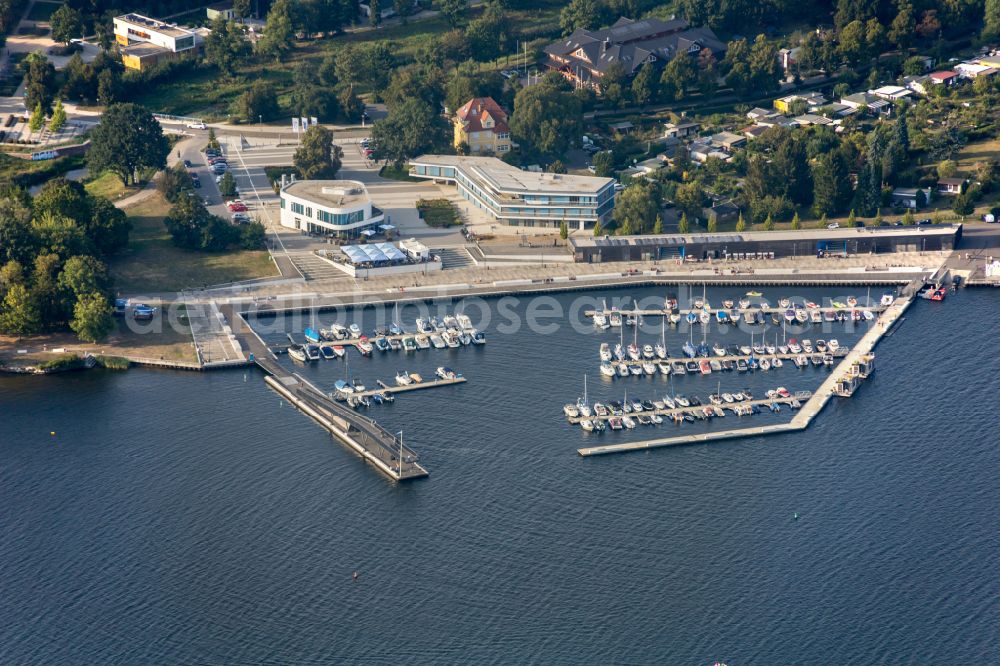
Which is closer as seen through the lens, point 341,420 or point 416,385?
point 341,420

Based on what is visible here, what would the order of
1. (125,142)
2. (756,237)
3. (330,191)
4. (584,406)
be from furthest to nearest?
1. (125,142)
2. (330,191)
3. (756,237)
4. (584,406)

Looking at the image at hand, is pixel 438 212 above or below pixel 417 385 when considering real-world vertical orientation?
above

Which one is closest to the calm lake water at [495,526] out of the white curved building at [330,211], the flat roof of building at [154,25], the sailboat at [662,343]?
the sailboat at [662,343]

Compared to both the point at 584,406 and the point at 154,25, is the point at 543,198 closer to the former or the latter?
the point at 584,406

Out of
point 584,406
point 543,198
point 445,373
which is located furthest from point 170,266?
point 584,406

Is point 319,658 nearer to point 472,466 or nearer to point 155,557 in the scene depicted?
point 155,557

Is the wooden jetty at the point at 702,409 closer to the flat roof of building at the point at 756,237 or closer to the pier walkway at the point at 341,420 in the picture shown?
the pier walkway at the point at 341,420
